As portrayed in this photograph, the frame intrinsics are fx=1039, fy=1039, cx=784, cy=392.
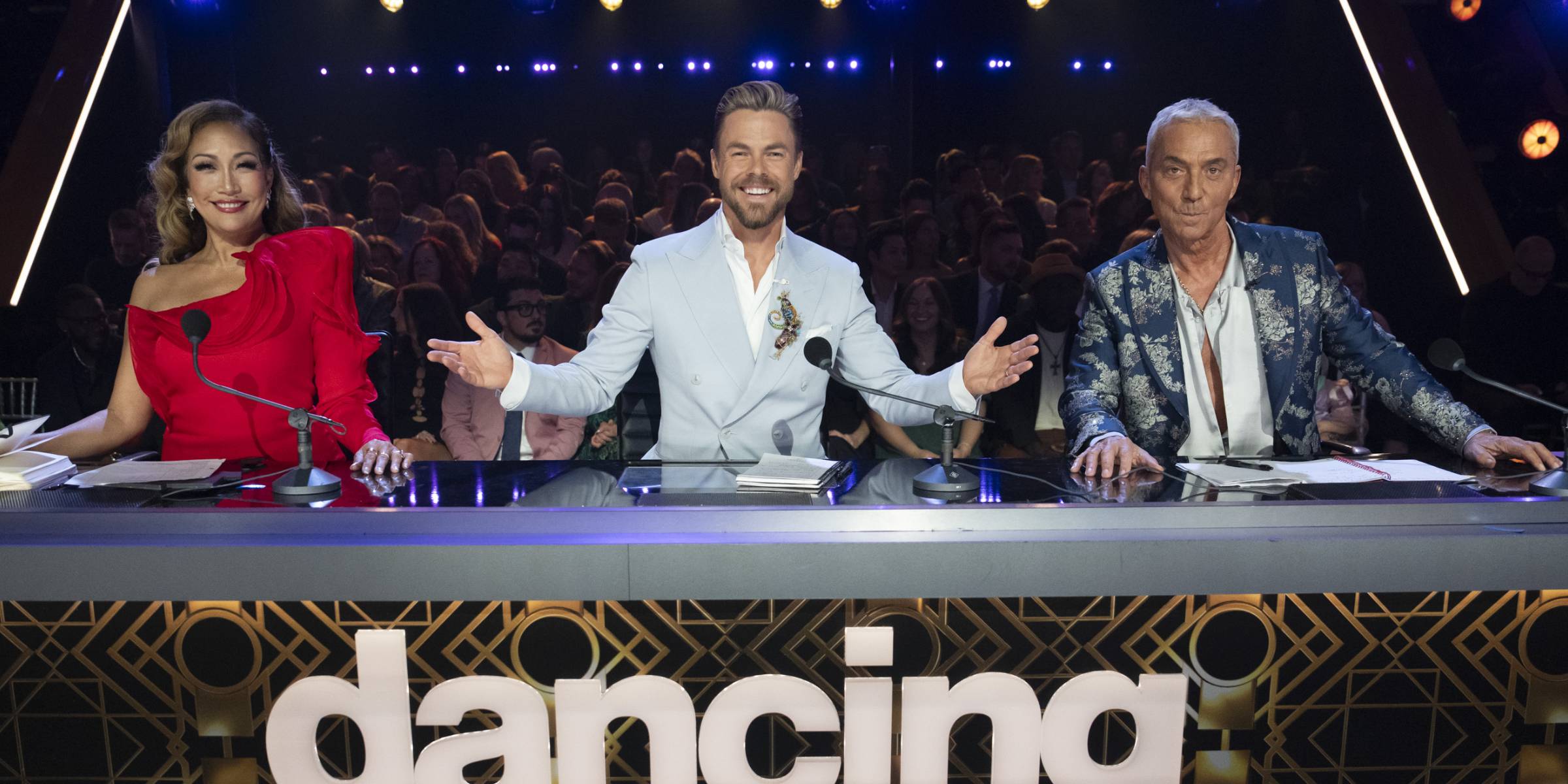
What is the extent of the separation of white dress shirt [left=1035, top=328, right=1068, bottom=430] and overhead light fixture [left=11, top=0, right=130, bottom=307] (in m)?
5.02

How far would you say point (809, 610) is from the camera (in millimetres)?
1832

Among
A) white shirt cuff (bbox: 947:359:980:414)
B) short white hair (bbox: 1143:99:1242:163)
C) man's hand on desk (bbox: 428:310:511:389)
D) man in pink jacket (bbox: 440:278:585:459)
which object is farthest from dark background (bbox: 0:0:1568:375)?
man's hand on desk (bbox: 428:310:511:389)

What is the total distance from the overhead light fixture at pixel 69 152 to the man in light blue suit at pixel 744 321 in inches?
→ 169

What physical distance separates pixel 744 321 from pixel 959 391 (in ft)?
2.28

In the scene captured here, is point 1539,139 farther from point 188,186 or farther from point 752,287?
point 188,186

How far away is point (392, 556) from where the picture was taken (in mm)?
1771

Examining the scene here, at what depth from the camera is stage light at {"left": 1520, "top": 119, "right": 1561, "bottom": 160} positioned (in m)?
5.29

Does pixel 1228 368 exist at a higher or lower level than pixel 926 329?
lower

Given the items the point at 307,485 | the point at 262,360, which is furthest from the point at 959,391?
the point at 262,360

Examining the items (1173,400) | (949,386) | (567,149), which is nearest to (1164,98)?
(567,149)

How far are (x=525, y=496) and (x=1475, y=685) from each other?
178 centimetres

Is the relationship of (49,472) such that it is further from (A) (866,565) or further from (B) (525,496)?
(A) (866,565)

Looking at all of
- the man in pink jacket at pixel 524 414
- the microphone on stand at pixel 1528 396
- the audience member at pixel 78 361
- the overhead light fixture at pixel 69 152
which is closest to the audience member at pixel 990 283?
the man in pink jacket at pixel 524 414

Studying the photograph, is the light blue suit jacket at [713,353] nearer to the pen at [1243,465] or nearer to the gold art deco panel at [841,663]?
the pen at [1243,465]
